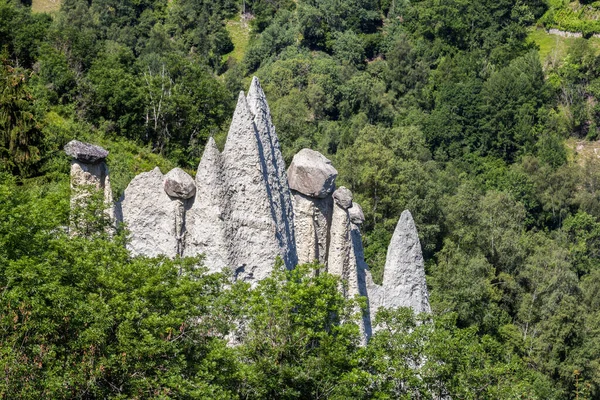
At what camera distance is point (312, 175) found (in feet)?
92.0

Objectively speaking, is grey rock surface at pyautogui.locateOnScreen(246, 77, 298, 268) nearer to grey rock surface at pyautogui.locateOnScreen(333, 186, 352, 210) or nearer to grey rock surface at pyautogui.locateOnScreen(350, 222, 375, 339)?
grey rock surface at pyautogui.locateOnScreen(333, 186, 352, 210)

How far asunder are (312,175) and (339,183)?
3798 cm

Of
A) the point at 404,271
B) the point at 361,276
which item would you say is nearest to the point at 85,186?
the point at 361,276

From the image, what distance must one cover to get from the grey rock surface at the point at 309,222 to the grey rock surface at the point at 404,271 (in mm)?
4244

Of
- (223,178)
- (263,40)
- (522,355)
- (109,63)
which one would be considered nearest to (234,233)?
(223,178)

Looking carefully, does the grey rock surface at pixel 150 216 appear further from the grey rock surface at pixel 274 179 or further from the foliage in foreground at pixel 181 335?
the grey rock surface at pixel 274 179

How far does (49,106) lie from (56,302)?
4334cm

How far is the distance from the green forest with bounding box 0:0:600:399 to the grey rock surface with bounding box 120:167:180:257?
1.35 meters

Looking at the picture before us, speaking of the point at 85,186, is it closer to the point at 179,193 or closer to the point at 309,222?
the point at 179,193

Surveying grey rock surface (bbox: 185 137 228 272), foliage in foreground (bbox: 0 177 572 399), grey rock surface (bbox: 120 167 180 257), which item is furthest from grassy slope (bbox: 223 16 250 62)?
foliage in foreground (bbox: 0 177 572 399)

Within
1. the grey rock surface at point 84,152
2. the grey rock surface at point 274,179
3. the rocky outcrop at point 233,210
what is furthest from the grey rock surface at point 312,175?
the grey rock surface at point 84,152

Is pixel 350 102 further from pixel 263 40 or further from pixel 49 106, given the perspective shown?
pixel 49 106

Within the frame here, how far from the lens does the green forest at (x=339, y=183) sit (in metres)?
23.2

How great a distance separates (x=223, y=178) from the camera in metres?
26.9
